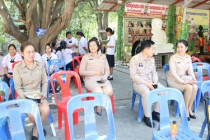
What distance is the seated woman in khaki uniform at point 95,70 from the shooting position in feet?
12.0

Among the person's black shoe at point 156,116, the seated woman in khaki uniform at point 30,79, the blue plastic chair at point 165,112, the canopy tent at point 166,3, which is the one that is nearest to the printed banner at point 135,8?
the canopy tent at point 166,3

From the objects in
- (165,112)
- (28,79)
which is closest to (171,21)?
(165,112)

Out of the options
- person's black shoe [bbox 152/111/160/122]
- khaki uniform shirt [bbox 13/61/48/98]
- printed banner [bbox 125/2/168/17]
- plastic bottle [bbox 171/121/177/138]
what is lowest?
person's black shoe [bbox 152/111/160/122]

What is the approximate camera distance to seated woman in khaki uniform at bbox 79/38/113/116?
12.0 feet

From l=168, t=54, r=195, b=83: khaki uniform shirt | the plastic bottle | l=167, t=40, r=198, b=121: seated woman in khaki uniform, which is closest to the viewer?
the plastic bottle

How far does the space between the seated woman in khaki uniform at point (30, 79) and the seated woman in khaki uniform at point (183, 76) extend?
2154mm

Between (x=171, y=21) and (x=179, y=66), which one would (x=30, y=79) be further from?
(x=171, y=21)

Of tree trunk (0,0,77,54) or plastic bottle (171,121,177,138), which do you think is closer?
plastic bottle (171,121,177,138)

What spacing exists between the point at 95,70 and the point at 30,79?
124 cm

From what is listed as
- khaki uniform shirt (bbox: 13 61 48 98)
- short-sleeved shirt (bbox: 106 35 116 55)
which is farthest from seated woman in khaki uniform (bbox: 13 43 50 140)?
short-sleeved shirt (bbox: 106 35 116 55)

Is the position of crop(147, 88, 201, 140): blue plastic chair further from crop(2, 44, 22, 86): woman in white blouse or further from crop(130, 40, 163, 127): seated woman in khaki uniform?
crop(2, 44, 22, 86): woman in white blouse

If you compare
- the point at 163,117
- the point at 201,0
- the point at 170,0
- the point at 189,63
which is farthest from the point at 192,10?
the point at 163,117

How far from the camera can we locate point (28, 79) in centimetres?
296

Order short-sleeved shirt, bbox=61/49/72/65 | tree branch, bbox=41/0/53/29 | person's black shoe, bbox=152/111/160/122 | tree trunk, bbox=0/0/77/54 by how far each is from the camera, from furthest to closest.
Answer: tree branch, bbox=41/0/53/29, short-sleeved shirt, bbox=61/49/72/65, tree trunk, bbox=0/0/77/54, person's black shoe, bbox=152/111/160/122
